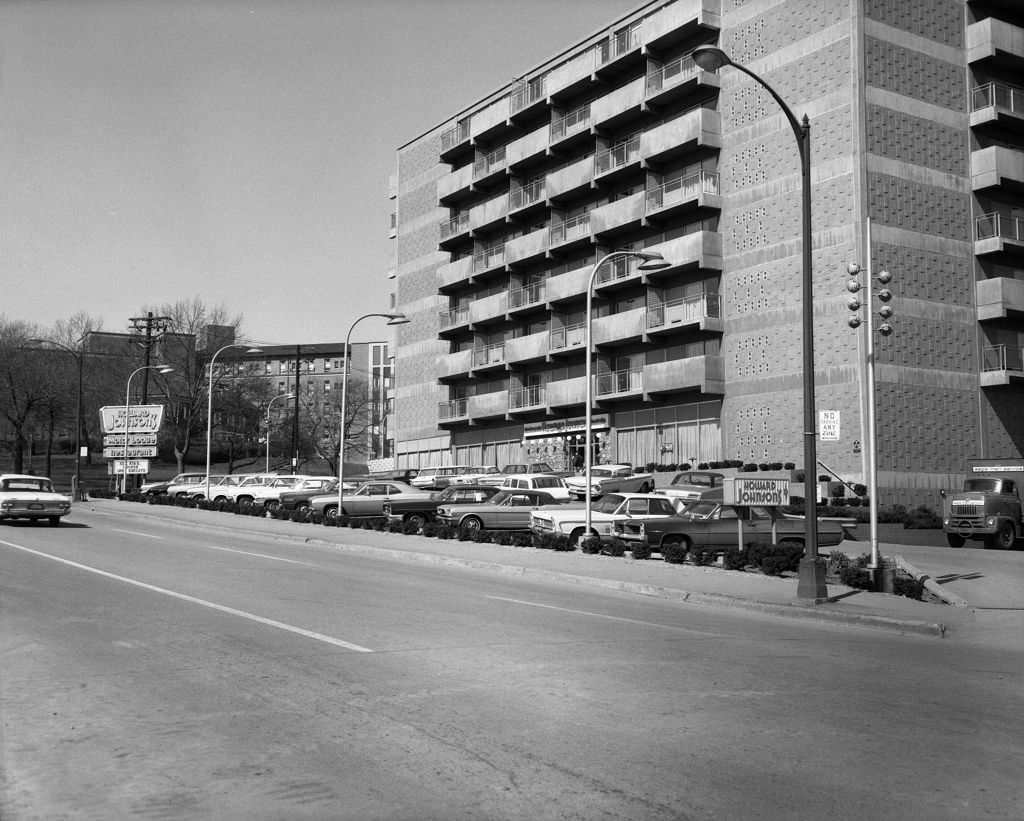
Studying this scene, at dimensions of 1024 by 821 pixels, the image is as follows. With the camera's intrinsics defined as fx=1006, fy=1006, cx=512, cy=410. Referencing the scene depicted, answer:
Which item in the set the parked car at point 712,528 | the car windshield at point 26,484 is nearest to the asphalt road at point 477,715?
the parked car at point 712,528

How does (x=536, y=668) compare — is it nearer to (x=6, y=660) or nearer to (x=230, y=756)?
(x=230, y=756)

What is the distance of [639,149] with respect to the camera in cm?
4888

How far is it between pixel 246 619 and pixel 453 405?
168 ft

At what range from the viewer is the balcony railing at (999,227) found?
42.3 metres

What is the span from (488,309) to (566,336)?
700cm

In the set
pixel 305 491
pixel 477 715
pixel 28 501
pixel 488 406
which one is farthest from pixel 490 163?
pixel 477 715

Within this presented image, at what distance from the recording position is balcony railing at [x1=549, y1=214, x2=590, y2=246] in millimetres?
52312

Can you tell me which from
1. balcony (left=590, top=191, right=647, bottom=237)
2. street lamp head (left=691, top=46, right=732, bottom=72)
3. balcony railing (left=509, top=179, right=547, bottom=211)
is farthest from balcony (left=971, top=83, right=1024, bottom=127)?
street lamp head (left=691, top=46, right=732, bottom=72)

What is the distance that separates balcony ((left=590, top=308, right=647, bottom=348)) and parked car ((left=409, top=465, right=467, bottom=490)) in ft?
31.7

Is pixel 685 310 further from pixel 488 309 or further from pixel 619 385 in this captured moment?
pixel 488 309

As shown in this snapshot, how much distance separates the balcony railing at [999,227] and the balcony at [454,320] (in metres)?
29.0

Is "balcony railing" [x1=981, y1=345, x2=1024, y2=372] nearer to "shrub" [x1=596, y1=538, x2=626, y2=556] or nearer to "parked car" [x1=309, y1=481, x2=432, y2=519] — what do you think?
"parked car" [x1=309, y1=481, x2=432, y2=519]

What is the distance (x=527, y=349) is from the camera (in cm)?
5516

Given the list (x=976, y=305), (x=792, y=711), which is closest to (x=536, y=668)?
(x=792, y=711)
